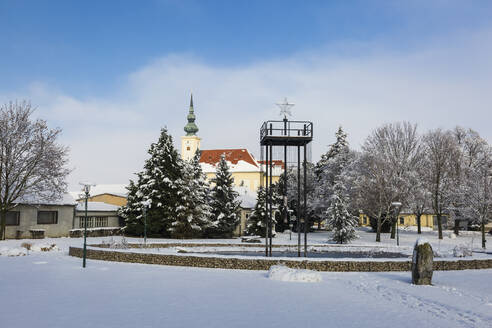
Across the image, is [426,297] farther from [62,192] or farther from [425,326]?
[62,192]

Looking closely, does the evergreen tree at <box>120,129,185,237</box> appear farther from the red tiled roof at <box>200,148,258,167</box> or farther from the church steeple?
the church steeple

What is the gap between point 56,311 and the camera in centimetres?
1022

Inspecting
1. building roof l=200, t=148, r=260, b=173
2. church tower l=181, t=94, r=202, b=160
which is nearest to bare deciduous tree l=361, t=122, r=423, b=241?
building roof l=200, t=148, r=260, b=173

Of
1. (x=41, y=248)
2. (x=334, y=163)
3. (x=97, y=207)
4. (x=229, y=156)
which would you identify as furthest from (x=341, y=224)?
(x=229, y=156)

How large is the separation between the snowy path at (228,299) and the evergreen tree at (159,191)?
20656 mm

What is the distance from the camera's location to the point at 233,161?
98.2 m

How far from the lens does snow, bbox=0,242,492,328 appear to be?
9.51 m

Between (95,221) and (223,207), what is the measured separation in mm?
13584

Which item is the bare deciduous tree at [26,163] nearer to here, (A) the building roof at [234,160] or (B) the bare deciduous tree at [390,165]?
(B) the bare deciduous tree at [390,165]

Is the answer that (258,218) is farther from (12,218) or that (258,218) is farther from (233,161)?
(233,161)

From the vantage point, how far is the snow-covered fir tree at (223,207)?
43.5m

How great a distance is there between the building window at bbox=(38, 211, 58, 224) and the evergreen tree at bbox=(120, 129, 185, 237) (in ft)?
21.4

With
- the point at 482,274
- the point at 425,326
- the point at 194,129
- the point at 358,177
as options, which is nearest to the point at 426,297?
the point at 425,326

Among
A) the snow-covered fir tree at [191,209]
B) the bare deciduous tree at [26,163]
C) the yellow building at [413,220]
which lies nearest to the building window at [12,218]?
the bare deciduous tree at [26,163]
